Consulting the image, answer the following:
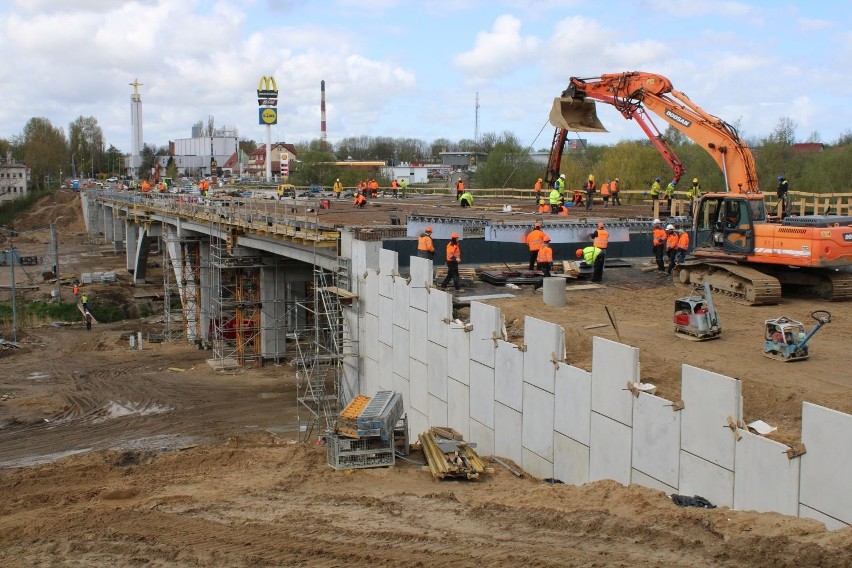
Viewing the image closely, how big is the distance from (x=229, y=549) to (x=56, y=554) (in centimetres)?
235

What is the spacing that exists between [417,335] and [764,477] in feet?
35.6

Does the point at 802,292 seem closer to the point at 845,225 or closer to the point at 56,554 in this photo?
the point at 845,225

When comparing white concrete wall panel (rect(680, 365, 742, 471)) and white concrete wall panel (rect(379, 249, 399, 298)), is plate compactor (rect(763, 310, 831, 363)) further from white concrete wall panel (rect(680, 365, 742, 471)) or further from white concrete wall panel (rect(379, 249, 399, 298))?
white concrete wall panel (rect(379, 249, 399, 298))

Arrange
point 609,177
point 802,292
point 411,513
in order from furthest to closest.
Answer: point 609,177 < point 802,292 < point 411,513

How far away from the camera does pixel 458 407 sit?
19.7 metres

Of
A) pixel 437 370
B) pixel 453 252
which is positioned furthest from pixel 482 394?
pixel 453 252

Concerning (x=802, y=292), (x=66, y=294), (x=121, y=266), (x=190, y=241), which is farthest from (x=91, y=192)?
(x=802, y=292)

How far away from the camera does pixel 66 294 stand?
58.4 m

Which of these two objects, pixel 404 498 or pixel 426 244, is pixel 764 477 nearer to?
pixel 404 498

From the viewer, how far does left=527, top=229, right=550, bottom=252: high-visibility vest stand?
24.8 metres

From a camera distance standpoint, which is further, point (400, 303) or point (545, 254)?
point (545, 254)

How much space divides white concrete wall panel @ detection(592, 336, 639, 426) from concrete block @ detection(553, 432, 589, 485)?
37.2 inches

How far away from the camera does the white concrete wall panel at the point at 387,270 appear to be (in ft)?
74.6

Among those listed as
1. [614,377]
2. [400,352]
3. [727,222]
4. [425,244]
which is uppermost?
[727,222]
